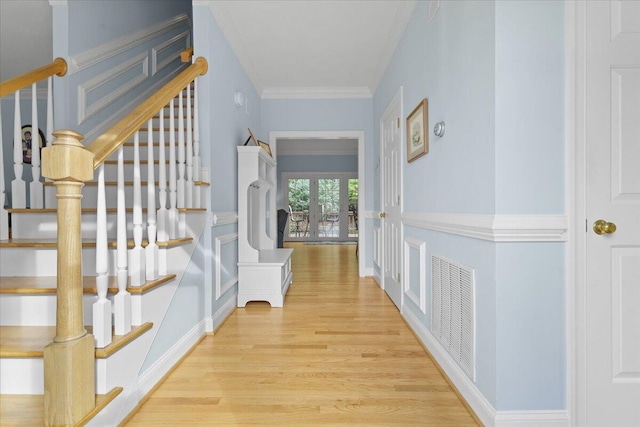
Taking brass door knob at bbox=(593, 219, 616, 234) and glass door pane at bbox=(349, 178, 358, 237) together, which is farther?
glass door pane at bbox=(349, 178, 358, 237)

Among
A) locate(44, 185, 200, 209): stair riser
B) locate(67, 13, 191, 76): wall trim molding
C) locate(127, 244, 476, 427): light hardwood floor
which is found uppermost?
locate(67, 13, 191, 76): wall trim molding

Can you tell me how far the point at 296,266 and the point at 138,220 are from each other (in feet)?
13.7

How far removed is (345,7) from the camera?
275 centimetres

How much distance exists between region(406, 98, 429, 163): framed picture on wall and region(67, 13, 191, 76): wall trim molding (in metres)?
2.59

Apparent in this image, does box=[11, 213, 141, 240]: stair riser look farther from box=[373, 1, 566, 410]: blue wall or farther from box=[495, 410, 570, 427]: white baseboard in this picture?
box=[495, 410, 570, 427]: white baseboard

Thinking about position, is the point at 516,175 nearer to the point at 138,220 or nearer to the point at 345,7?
the point at 138,220

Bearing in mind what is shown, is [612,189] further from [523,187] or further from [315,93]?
[315,93]

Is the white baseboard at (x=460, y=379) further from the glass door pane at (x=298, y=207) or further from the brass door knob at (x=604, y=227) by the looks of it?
the glass door pane at (x=298, y=207)

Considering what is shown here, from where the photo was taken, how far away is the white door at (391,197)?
3043mm

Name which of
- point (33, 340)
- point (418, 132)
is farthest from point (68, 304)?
point (418, 132)

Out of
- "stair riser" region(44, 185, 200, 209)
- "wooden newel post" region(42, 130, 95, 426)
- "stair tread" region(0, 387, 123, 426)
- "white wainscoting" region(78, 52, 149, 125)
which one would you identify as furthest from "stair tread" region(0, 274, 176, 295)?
"white wainscoting" region(78, 52, 149, 125)

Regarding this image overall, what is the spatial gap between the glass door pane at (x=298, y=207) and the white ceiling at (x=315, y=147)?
881mm

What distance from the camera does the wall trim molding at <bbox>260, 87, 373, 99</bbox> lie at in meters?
4.50

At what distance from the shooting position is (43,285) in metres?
1.50
